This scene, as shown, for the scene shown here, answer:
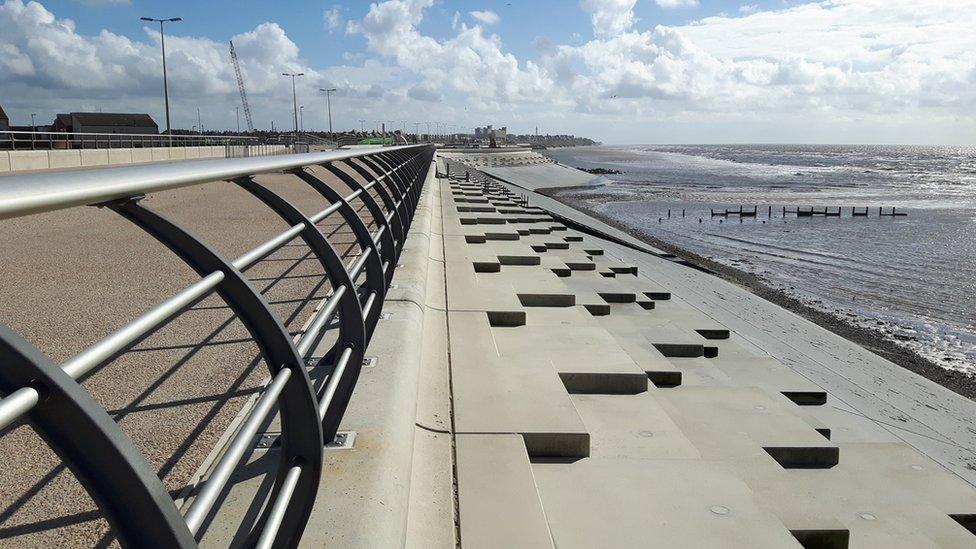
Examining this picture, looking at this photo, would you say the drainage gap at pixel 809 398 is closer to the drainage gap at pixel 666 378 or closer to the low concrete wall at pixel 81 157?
the drainage gap at pixel 666 378

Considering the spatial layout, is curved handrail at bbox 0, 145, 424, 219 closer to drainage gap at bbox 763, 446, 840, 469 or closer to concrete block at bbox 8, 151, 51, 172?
drainage gap at bbox 763, 446, 840, 469

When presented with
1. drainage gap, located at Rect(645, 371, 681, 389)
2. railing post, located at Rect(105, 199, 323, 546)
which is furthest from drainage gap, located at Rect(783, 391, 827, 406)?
railing post, located at Rect(105, 199, 323, 546)

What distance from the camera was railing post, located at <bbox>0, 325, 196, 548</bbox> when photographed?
3.74 ft

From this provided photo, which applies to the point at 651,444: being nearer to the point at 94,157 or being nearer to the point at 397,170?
the point at 397,170

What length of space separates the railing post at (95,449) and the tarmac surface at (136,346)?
59.4 inches

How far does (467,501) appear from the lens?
11.8 ft

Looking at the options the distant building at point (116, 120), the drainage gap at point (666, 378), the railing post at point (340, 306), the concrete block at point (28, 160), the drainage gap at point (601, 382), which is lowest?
the drainage gap at point (666, 378)

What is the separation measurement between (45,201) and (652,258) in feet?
79.5

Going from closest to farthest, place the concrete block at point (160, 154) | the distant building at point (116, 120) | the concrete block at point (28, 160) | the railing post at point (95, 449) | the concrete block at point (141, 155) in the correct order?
1. the railing post at point (95, 449)
2. the concrete block at point (28, 160)
3. the concrete block at point (141, 155)
4. the concrete block at point (160, 154)
5. the distant building at point (116, 120)

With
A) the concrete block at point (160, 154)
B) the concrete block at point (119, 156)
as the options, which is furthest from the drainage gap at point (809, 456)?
the concrete block at point (160, 154)

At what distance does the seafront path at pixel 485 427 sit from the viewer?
3.09 m

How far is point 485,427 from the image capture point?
441cm

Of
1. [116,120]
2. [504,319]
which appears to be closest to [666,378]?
[504,319]

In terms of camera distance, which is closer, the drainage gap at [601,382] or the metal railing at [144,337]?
the metal railing at [144,337]
